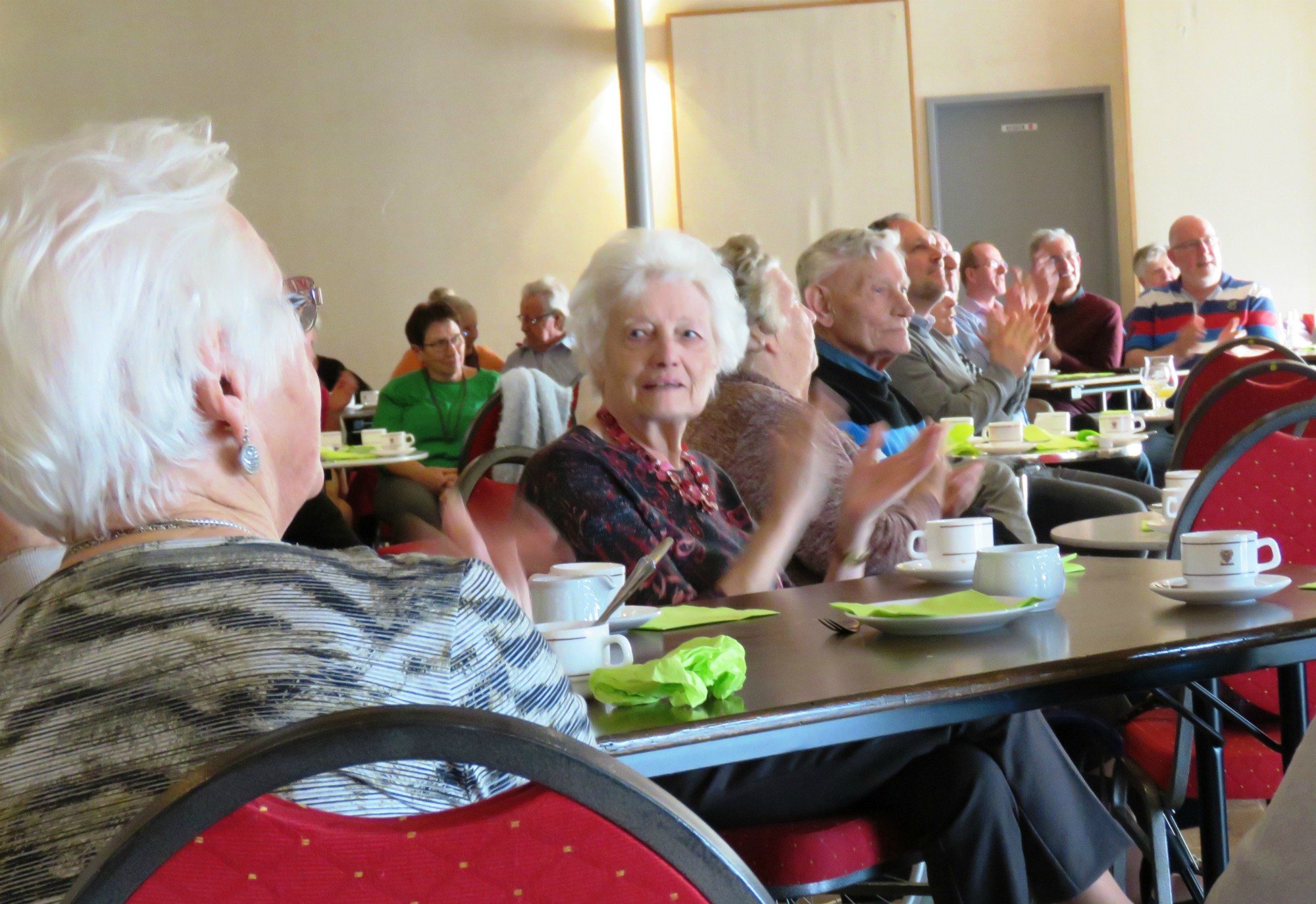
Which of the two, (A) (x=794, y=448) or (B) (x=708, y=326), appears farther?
(B) (x=708, y=326)

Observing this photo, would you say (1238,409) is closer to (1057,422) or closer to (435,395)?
(1057,422)

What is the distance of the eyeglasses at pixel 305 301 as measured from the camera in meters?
1.04

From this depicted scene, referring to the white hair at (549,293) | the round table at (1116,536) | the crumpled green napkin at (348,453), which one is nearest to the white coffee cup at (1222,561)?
the round table at (1116,536)

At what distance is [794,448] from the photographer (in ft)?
6.64

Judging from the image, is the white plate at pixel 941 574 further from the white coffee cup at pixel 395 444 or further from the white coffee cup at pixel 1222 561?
the white coffee cup at pixel 395 444

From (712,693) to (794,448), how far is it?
900 mm

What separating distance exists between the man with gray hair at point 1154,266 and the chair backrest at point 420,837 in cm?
796

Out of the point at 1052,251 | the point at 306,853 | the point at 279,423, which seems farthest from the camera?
the point at 1052,251

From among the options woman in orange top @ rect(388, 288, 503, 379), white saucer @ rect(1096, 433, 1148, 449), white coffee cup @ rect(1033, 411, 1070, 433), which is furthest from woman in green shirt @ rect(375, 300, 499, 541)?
white saucer @ rect(1096, 433, 1148, 449)

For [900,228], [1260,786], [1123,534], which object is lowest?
[1260,786]

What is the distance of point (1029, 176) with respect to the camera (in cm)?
917

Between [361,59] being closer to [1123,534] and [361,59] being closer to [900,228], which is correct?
[900,228]

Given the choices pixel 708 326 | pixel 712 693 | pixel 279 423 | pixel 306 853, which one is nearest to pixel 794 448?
pixel 708 326

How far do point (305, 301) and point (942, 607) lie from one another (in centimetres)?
75
